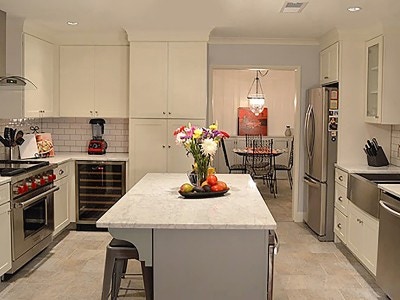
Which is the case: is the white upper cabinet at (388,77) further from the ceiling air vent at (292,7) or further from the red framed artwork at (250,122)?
the red framed artwork at (250,122)

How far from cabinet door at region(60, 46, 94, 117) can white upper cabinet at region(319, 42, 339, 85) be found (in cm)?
280

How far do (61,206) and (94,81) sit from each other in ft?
5.17

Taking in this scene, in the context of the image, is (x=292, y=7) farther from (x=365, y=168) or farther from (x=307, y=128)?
(x=307, y=128)

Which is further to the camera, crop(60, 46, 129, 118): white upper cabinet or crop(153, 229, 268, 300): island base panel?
crop(60, 46, 129, 118): white upper cabinet

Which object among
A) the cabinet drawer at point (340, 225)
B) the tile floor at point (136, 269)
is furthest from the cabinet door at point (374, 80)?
the tile floor at point (136, 269)

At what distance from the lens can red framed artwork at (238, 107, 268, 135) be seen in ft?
35.0

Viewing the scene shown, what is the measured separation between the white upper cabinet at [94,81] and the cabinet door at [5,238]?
7.47 feet

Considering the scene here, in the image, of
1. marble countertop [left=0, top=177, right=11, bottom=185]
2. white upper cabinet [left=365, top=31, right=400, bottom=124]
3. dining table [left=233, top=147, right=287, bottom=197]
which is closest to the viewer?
marble countertop [left=0, top=177, right=11, bottom=185]

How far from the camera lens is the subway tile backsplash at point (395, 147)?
5234mm

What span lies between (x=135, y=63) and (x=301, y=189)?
2.61m

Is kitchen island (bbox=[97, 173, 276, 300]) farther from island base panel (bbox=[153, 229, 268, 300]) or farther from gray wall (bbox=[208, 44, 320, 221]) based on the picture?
gray wall (bbox=[208, 44, 320, 221])

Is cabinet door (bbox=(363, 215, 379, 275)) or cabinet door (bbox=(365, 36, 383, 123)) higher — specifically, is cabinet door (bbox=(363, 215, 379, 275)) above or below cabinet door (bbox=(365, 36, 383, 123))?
below

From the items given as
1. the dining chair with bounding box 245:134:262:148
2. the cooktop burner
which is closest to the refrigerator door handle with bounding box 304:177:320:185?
the cooktop burner

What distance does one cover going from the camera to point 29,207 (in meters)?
4.56
